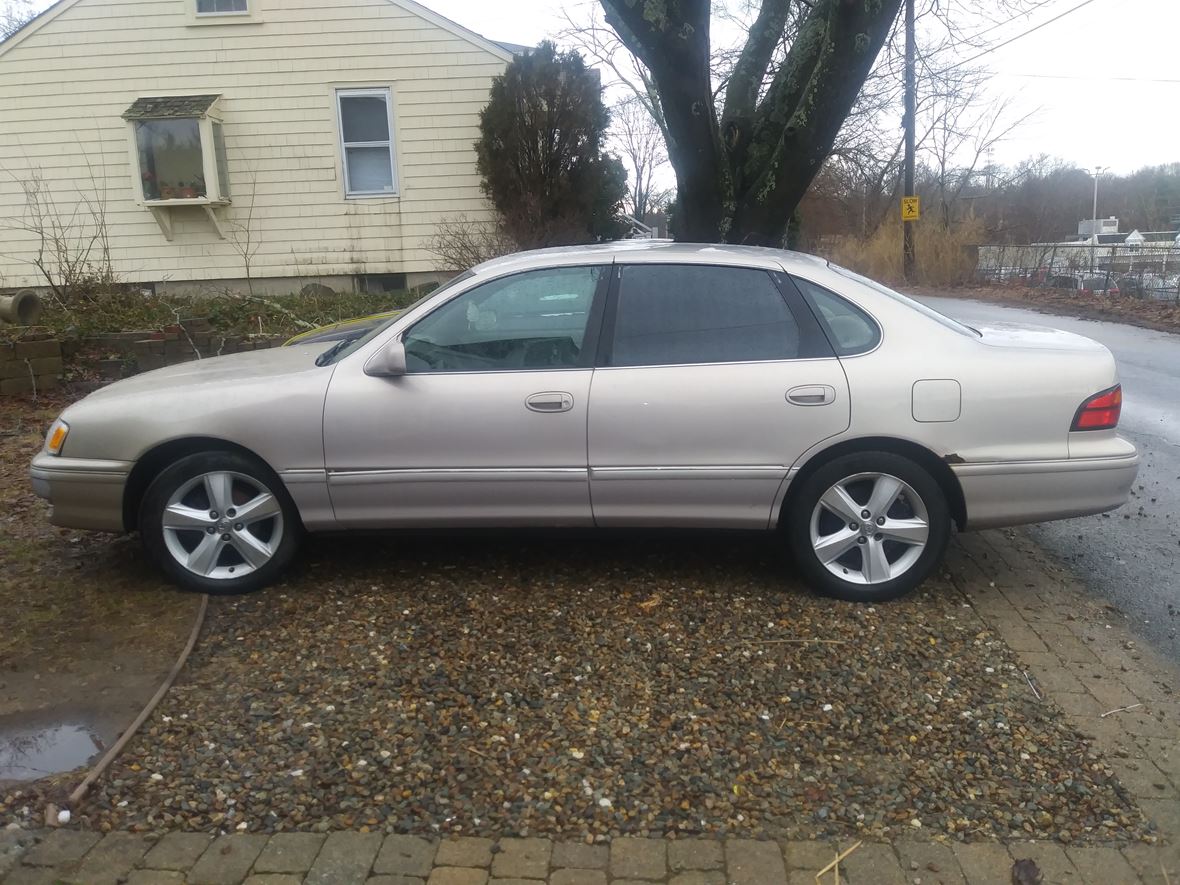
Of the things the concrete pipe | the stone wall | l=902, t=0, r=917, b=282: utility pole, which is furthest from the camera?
l=902, t=0, r=917, b=282: utility pole

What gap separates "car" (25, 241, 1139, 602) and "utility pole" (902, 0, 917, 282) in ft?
33.8

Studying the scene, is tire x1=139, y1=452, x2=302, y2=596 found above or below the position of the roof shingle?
below

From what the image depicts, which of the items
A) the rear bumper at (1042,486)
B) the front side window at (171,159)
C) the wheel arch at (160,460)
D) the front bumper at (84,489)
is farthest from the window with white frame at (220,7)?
the rear bumper at (1042,486)

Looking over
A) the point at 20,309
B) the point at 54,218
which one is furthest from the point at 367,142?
the point at 20,309

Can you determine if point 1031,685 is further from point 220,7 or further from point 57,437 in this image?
point 220,7

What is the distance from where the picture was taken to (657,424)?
13.9 ft

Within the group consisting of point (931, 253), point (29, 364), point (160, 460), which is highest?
point (931, 253)

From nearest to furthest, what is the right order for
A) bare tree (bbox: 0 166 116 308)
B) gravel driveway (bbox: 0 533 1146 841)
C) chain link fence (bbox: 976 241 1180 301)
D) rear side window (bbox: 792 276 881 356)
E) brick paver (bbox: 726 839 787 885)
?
brick paver (bbox: 726 839 787 885)
gravel driveway (bbox: 0 533 1146 841)
rear side window (bbox: 792 276 881 356)
bare tree (bbox: 0 166 116 308)
chain link fence (bbox: 976 241 1180 301)

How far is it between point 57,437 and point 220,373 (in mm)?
779

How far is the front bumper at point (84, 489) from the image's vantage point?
14.3 feet

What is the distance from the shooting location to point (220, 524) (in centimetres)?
440

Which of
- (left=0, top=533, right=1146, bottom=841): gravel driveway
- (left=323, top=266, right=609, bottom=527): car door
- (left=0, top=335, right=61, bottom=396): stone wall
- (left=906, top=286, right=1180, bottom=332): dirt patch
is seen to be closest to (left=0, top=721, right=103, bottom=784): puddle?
(left=0, top=533, right=1146, bottom=841): gravel driveway

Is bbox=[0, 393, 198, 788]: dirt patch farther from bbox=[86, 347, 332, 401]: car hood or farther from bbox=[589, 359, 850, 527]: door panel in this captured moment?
bbox=[589, 359, 850, 527]: door panel

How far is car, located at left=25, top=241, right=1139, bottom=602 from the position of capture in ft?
13.7
